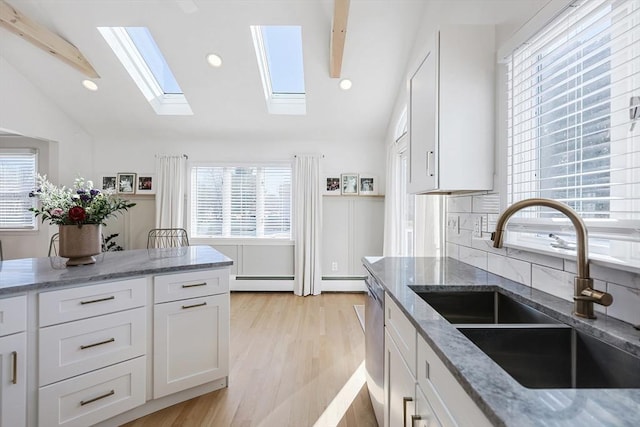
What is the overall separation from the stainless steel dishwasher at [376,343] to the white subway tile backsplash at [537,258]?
0.66 metres

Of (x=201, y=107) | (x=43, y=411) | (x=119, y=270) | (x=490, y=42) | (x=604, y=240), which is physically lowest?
(x=43, y=411)

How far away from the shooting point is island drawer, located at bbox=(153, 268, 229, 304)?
181 cm

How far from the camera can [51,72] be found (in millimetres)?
3637

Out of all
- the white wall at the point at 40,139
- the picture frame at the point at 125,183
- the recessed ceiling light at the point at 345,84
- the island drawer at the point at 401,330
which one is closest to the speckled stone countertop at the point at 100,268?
the island drawer at the point at 401,330

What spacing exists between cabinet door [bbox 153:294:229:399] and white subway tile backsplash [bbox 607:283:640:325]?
195 cm

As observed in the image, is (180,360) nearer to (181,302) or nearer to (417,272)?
(181,302)

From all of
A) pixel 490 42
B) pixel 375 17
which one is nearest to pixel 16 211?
pixel 375 17

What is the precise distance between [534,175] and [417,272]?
730 millimetres

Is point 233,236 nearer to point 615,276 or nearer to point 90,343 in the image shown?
point 90,343

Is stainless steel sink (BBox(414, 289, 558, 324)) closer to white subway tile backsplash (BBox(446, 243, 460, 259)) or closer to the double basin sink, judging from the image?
the double basin sink

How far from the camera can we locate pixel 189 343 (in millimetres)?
1909

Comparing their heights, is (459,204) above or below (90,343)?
above

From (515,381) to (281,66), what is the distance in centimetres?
398

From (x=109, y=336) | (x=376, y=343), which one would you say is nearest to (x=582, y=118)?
(x=376, y=343)
